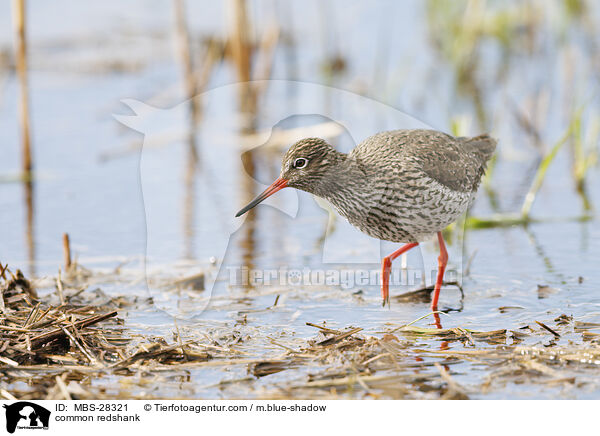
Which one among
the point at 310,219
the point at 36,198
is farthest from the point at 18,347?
the point at 36,198

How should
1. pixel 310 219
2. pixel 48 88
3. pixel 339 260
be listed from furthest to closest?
1. pixel 48 88
2. pixel 310 219
3. pixel 339 260

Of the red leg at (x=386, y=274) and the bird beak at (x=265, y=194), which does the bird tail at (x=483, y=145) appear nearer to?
the red leg at (x=386, y=274)

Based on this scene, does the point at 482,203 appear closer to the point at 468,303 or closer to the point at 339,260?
the point at 339,260

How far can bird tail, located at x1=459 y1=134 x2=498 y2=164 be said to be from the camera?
28.2 feet

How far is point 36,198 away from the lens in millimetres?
11453

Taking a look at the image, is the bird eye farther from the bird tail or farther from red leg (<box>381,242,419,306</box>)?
the bird tail

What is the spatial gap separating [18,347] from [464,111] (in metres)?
9.17

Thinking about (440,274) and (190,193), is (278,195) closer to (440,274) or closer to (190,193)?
(190,193)
